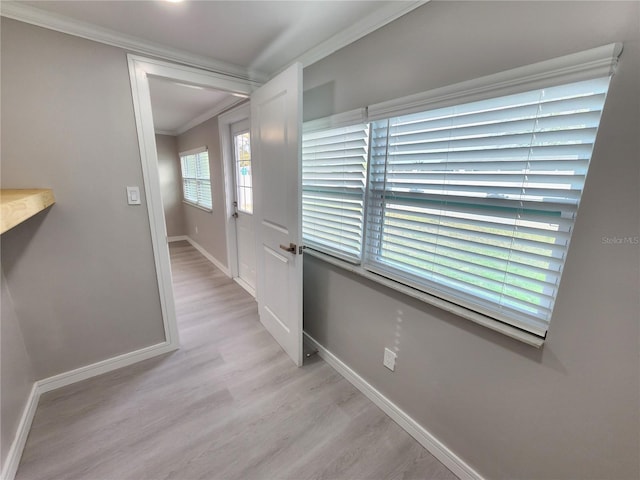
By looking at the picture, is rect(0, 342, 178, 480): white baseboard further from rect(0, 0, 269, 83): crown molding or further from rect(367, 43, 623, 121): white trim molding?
rect(367, 43, 623, 121): white trim molding

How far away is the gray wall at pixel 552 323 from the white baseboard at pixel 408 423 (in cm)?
5

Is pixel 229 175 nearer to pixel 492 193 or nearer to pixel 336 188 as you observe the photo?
pixel 336 188

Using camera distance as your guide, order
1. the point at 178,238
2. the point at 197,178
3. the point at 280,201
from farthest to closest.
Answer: the point at 178,238 < the point at 197,178 < the point at 280,201

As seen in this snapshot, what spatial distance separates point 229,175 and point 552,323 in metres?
3.14

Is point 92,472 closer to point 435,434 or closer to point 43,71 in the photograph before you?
point 435,434

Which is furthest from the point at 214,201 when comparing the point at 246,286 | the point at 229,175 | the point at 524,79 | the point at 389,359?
the point at 524,79

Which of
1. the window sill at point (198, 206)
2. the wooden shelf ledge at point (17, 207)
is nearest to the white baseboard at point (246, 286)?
the window sill at point (198, 206)

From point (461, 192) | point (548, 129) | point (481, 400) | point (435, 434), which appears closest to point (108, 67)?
point (461, 192)

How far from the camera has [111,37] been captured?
1513 millimetres

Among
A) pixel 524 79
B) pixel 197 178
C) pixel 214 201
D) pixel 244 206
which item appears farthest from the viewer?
pixel 197 178

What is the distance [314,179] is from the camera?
193 centimetres

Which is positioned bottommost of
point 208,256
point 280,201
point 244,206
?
point 208,256

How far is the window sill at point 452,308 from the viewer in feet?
3.13

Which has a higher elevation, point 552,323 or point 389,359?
point 552,323
